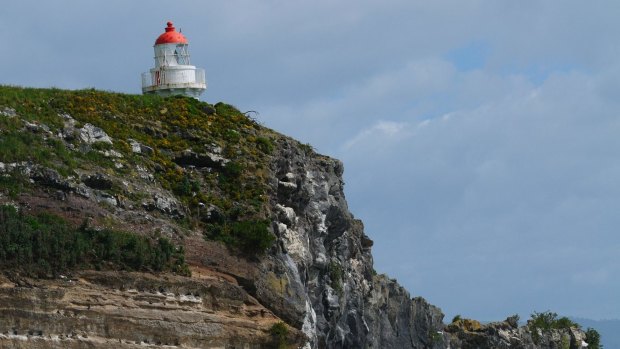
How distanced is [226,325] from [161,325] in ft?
9.66

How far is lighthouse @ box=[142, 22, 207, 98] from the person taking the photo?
76.2 m

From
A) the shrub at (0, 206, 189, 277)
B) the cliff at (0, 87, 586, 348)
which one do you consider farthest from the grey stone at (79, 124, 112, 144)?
the shrub at (0, 206, 189, 277)

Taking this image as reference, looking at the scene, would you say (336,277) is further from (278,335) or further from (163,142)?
(163,142)

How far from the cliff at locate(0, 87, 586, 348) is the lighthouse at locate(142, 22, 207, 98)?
308 centimetres

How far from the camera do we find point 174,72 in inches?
3004

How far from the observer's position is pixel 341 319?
238ft

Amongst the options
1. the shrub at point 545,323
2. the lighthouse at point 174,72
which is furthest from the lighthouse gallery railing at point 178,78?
the shrub at point 545,323

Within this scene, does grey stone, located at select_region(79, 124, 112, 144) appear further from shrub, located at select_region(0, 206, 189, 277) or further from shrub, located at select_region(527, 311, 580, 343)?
shrub, located at select_region(527, 311, 580, 343)

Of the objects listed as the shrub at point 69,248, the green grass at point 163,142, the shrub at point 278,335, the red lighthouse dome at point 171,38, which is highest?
the red lighthouse dome at point 171,38

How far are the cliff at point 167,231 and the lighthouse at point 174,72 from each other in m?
3.08

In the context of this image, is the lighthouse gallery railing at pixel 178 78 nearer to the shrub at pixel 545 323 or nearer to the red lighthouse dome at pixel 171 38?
the red lighthouse dome at pixel 171 38

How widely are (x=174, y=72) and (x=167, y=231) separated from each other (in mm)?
14349

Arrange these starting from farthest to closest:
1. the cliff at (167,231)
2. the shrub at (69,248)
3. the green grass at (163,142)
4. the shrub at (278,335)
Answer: the green grass at (163,142) < the shrub at (278,335) < the cliff at (167,231) < the shrub at (69,248)

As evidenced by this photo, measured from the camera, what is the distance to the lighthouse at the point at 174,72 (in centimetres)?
7625
